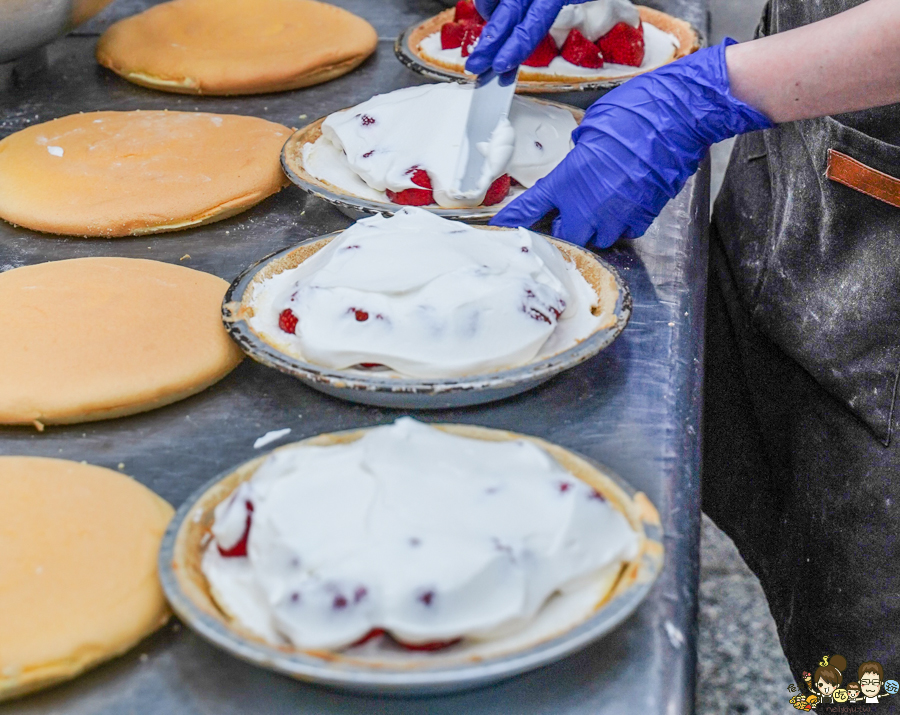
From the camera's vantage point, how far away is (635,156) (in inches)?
57.6

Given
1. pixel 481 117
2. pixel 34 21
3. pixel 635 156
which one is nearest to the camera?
pixel 635 156

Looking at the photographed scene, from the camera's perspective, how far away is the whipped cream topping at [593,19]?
2078 millimetres

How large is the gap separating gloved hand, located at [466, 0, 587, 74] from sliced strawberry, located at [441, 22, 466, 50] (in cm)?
50

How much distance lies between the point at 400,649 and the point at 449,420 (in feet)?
1.39

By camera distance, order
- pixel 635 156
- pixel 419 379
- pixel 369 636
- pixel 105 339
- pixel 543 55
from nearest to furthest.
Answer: pixel 369 636 → pixel 419 379 → pixel 105 339 → pixel 635 156 → pixel 543 55

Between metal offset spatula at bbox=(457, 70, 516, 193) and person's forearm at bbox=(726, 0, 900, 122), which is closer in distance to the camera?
person's forearm at bbox=(726, 0, 900, 122)

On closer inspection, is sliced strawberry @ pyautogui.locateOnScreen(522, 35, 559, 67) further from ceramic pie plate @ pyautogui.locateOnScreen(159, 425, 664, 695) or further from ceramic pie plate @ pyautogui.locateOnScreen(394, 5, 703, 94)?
ceramic pie plate @ pyautogui.locateOnScreen(159, 425, 664, 695)

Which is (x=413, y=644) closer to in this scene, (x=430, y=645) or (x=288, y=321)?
(x=430, y=645)

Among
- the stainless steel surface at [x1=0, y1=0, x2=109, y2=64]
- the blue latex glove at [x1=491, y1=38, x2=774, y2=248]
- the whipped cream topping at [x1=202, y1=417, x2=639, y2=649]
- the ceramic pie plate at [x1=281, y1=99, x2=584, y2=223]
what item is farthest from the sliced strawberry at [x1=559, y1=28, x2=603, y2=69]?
the whipped cream topping at [x1=202, y1=417, x2=639, y2=649]

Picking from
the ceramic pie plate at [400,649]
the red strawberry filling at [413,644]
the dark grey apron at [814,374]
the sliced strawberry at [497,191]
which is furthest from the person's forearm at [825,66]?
the red strawberry filling at [413,644]

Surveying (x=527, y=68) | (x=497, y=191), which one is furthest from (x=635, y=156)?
(x=527, y=68)

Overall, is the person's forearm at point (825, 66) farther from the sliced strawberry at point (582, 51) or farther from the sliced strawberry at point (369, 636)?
the sliced strawberry at point (369, 636)

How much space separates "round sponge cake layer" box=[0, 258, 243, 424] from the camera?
1.12 meters

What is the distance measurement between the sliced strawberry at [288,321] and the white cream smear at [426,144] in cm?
43
